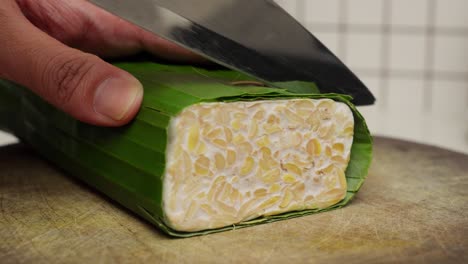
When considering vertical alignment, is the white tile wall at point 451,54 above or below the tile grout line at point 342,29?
below

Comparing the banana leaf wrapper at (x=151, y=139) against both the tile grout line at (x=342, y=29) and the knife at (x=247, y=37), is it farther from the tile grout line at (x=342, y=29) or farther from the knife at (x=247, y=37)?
the tile grout line at (x=342, y=29)

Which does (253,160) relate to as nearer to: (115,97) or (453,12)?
(115,97)

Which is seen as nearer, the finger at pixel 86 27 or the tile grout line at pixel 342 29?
the finger at pixel 86 27

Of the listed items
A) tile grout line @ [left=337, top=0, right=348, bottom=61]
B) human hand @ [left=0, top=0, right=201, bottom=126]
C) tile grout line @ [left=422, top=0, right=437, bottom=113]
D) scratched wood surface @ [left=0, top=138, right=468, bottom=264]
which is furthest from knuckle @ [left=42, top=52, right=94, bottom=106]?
tile grout line @ [left=422, top=0, right=437, bottom=113]

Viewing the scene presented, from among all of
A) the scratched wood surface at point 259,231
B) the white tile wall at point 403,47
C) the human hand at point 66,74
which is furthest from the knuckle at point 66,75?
the white tile wall at point 403,47

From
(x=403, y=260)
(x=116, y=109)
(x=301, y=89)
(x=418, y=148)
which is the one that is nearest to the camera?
(x=403, y=260)

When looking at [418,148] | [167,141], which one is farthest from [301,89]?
[418,148]

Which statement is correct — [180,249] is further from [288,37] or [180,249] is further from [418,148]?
[418,148]

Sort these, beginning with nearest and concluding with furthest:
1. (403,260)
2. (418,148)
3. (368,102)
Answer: (403,260)
(368,102)
(418,148)

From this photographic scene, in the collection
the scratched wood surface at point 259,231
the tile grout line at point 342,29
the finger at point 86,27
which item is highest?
the finger at point 86,27
